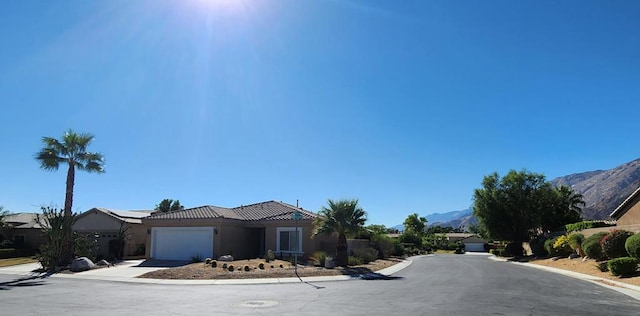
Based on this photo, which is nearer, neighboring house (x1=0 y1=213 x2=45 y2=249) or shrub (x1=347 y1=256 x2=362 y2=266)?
shrub (x1=347 y1=256 x2=362 y2=266)

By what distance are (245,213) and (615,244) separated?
2628 centimetres

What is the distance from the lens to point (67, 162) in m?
31.5

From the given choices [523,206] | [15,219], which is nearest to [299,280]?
[523,206]

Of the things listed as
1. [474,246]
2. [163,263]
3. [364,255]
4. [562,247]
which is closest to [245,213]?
[163,263]

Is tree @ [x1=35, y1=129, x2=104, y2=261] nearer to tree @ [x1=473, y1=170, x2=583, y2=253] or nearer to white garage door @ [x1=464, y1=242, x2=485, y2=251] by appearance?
tree @ [x1=473, y1=170, x2=583, y2=253]

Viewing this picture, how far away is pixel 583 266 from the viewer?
89.6 ft

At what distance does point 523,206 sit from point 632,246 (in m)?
26.3

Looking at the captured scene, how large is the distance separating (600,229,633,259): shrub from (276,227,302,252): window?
19.1 meters

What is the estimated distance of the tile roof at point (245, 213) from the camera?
111 feet

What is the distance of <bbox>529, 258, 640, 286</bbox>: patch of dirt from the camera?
64.0 ft

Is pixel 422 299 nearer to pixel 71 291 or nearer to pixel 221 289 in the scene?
pixel 221 289

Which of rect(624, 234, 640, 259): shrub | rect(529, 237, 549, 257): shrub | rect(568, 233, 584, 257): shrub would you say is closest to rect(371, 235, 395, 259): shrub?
rect(529, 237, 549, 257): shrub

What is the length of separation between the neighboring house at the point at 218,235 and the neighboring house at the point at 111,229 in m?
6.11

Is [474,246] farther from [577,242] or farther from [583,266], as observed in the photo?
[583,266]
